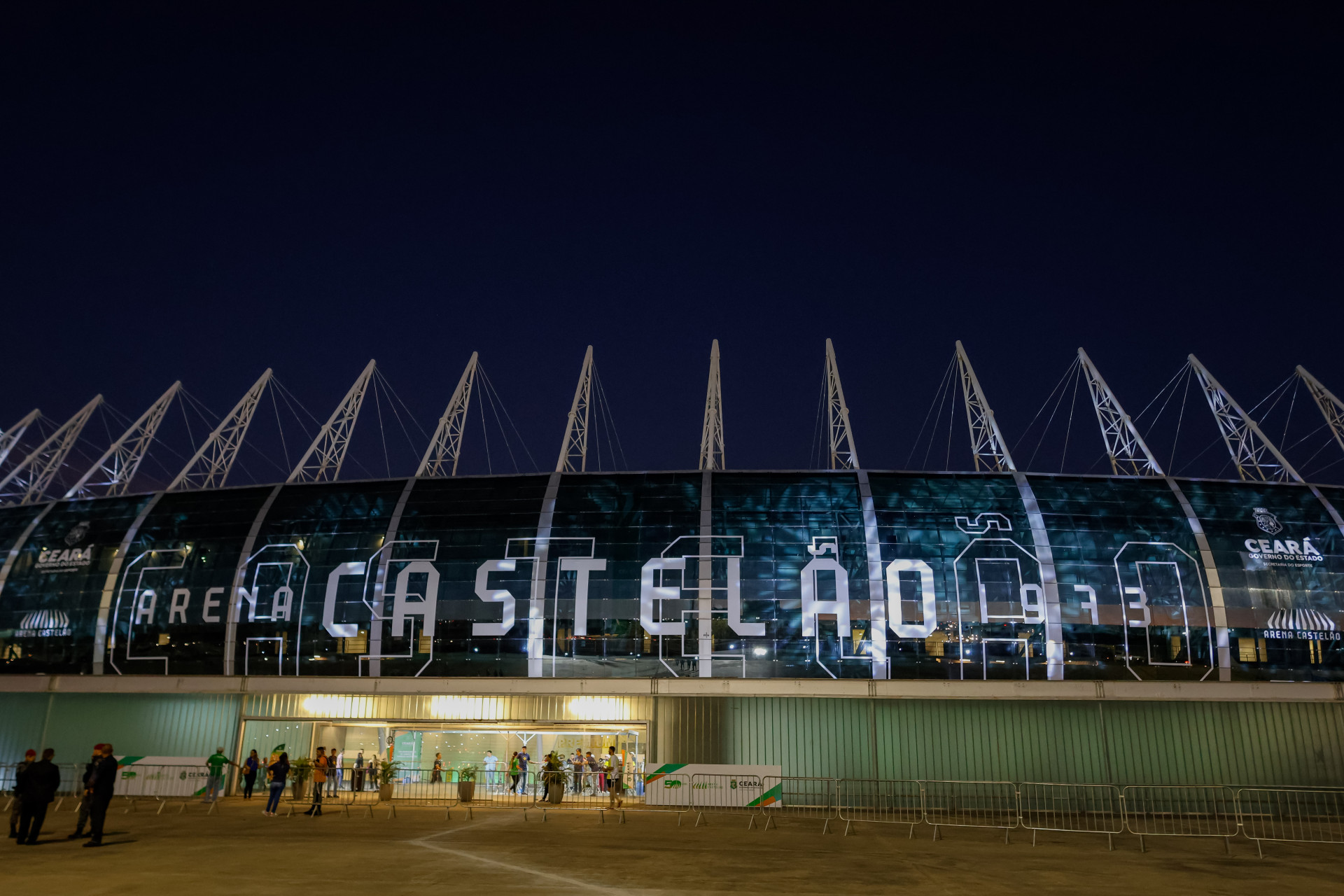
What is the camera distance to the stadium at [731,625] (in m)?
35.1

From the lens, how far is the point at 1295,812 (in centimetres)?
3306

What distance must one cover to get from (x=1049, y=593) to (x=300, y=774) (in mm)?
29133

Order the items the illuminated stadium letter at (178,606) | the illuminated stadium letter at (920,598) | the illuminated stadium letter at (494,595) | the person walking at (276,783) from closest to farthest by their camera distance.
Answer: the person walking at (276,783) → the illuminated stadium letter at (920,598) → the illuminated stadium letter at (494,595) → the illuminated stadium letter at (178,606)

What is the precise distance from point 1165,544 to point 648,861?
27.2m

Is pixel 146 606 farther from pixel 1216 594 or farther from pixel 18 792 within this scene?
pixel 1216 594

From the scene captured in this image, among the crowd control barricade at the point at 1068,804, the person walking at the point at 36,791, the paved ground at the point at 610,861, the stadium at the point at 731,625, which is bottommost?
the paved ground at the point at 610,861

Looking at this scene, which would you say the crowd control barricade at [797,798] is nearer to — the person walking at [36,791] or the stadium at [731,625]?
the stadium at [731,625]

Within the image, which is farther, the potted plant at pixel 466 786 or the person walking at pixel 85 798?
the potted plant at pixel 466 786

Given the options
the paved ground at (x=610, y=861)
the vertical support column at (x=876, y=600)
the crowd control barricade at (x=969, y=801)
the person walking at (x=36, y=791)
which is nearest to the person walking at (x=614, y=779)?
the paved ground at (x=610, y=861)

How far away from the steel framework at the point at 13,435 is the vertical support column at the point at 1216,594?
8244cm

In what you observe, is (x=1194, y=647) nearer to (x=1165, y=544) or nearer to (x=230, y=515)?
(x=1165, y=544)

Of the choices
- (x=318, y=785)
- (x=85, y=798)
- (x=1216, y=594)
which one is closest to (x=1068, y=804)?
(x=1216, y=594)

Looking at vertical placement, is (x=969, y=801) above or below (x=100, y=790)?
below

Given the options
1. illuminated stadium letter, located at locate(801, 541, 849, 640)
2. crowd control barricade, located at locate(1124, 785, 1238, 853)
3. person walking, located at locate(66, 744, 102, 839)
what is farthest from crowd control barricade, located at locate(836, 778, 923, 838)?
person walking, located at locate(66, 744, 102, 839)
